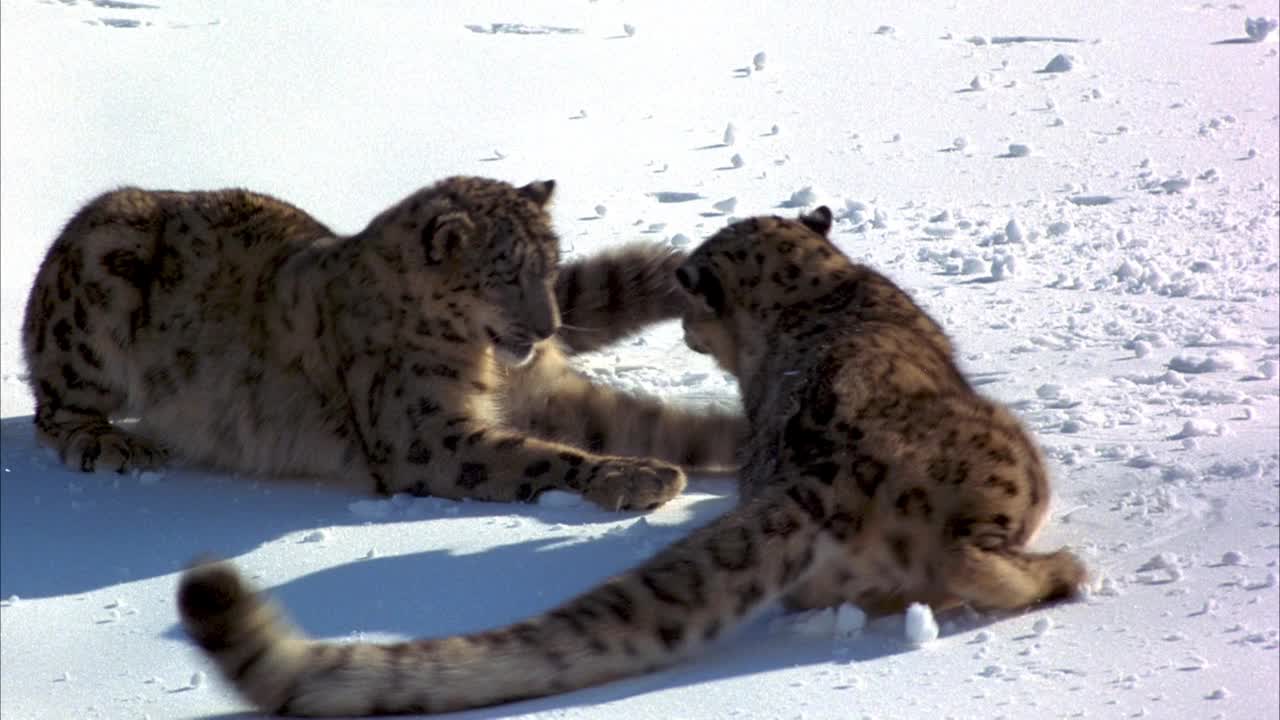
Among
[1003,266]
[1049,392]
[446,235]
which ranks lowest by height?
[1049,392]

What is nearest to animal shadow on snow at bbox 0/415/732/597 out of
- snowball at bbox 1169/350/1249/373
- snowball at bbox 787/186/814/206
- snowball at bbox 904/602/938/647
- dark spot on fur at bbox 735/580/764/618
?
dark spot on fur at bbox 735/580/764/618

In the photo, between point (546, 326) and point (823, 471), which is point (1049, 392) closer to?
point (546, 326)

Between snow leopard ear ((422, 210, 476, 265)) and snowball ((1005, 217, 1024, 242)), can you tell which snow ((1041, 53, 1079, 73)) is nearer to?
snowball ((1005, 217, 1024, 242))

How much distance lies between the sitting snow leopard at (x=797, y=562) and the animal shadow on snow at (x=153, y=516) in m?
0.98

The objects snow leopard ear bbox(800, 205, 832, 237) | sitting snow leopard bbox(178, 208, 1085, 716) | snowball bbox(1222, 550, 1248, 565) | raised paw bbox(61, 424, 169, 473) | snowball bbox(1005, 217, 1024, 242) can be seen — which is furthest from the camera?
snowball bbox(1005, 217, 1024, 242)

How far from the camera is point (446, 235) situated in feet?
27.9

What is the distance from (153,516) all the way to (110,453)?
665mm

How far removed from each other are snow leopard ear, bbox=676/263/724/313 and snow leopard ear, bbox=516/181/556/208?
2.51ft

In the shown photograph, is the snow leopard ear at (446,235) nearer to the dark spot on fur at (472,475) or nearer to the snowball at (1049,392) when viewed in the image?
the dark spot on fur at (472,475)

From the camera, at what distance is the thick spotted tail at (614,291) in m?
9.60

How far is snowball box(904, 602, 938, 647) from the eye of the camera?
6.27 meters

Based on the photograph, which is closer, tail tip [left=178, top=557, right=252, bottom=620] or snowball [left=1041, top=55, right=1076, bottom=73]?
tail tip [left=178, top=557, right=252, bottom=620]

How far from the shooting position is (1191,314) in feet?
31.4

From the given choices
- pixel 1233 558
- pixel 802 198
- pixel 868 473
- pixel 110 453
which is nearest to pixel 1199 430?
pixel 1233 558
